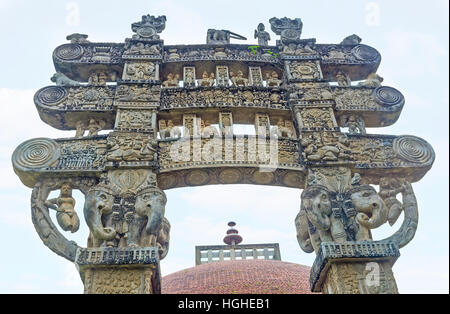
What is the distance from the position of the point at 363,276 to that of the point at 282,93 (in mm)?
4067

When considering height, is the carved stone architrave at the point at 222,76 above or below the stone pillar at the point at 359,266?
above

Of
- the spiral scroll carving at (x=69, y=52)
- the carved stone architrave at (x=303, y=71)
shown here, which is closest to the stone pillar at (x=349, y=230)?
the carved stone architrave at (x=303, y=71)

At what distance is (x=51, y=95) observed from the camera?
7730mm

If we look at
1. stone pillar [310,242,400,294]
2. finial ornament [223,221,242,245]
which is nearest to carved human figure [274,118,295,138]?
stone pillar [310,242,400,294]

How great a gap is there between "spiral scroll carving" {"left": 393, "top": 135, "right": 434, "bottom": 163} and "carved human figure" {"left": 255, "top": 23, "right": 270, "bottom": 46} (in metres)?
4.00

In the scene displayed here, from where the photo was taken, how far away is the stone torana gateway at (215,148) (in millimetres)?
5883

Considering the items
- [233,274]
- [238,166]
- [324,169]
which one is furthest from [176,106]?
[233,274]

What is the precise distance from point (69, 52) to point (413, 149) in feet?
24.2

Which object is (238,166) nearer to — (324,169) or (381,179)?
(324,169)

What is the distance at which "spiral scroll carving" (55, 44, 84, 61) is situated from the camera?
28.0ft

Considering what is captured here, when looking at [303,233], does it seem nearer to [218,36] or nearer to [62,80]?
[218,36]

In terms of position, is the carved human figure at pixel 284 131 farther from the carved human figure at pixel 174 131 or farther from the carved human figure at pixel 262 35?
the carved human figure at pixel 262 35

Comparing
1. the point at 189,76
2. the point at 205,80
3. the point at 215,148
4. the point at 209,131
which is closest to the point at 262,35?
the point at 205,80

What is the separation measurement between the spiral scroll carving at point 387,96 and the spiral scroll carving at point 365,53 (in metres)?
1.10
